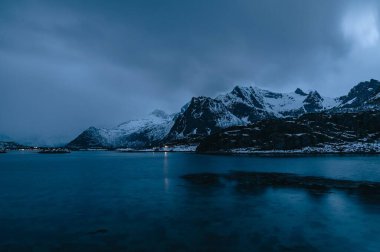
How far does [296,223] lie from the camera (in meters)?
32.9

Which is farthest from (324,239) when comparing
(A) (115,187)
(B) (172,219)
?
(A) (115,187)

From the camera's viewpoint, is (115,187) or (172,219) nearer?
(172,219)

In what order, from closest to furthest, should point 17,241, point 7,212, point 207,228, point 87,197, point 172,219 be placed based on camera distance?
1. point 17,241
2. point 207,228
3. point 172,219
4. point 7,212
5. point 87,197

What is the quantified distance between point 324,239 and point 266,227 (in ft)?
18.8

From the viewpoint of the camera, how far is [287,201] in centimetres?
4531

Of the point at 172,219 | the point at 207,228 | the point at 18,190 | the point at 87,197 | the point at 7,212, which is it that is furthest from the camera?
the point at 18,190

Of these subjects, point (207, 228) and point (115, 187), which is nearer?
point (207, 228)

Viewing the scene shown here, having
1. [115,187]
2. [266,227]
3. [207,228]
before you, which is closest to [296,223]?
[266,227]

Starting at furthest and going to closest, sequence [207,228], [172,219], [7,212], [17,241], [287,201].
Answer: [287,201] → [7,212] → [172,219] → [207,228] → [17,241]

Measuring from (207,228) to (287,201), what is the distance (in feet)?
61.0

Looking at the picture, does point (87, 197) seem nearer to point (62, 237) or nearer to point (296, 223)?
point (62, 237)

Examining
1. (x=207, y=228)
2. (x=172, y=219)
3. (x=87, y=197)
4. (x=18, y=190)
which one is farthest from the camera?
(x=18, y=190)

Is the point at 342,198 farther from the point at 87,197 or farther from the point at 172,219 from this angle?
the point at 87,197

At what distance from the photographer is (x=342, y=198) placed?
1817 inches
